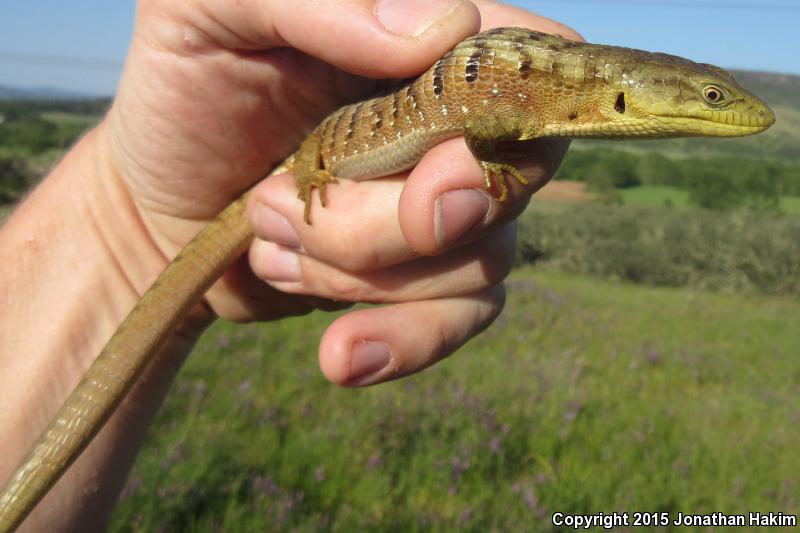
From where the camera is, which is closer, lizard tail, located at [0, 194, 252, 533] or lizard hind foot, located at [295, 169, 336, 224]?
lizard tail, located at [0, 194, 252, 533]

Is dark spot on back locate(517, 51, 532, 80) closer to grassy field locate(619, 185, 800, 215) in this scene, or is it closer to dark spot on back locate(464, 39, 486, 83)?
dark spot on back locate(464, 39, 486, 83)

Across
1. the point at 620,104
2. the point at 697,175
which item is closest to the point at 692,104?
the point at 620,104

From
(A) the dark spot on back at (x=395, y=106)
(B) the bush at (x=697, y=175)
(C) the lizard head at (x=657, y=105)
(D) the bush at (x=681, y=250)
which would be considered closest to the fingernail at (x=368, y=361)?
(A) the dark spot on back at (x=395, y=106)

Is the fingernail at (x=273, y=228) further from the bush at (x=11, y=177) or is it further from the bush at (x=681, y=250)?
the bush at (x=11, y=177)

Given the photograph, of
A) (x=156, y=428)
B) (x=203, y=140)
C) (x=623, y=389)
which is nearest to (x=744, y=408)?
(x=623, y=389)

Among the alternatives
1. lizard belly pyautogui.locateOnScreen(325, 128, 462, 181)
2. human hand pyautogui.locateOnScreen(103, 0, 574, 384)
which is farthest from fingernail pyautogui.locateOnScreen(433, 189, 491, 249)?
lizard belly pyautogui.locateOnScreen(325, 128, 462, 181)

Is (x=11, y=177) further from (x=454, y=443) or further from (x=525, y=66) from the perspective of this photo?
(x=525, y=66)
